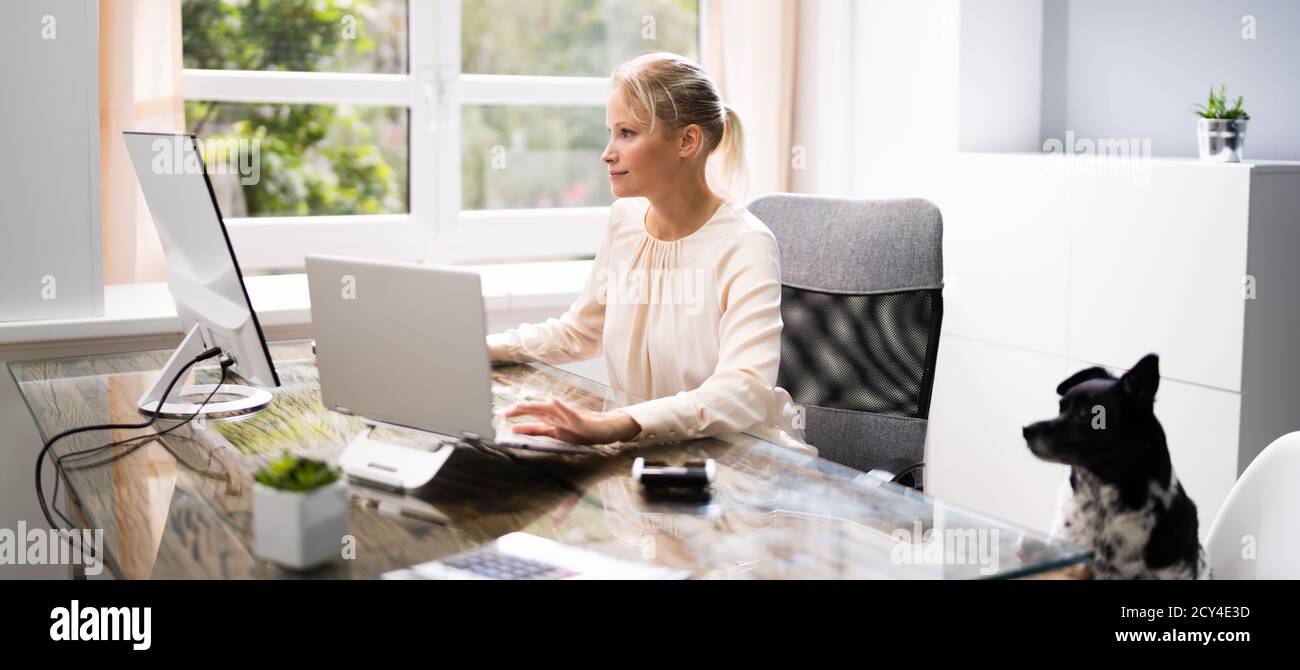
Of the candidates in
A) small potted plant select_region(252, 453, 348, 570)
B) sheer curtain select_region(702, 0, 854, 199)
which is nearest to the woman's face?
small potted plant select_region(252, 453, 348, 570)

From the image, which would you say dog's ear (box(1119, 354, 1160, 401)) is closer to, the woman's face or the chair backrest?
the chair backrest

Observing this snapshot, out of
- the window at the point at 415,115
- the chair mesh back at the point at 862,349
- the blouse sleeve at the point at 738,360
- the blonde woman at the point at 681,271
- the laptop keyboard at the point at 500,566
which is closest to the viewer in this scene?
the laptop keyboard at the point at 500,566

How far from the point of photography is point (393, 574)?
1200mm

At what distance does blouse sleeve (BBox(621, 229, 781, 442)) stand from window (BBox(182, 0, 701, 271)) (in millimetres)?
1665

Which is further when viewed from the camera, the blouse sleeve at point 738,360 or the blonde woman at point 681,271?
the blonde woman at point 681,271

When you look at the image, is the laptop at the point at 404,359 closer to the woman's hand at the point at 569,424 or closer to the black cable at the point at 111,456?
the woman's hand at the point at 569,424

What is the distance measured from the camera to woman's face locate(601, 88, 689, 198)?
199 cm

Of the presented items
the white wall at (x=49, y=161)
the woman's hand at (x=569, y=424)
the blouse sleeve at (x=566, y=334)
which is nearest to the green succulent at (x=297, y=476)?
the woman's hand at (x=569, y=424)

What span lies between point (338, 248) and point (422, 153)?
1.19 ft

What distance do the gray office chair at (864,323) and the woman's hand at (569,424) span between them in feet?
2.23

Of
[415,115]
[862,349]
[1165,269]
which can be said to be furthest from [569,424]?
[415,115]

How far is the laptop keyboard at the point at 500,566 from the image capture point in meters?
1.19
